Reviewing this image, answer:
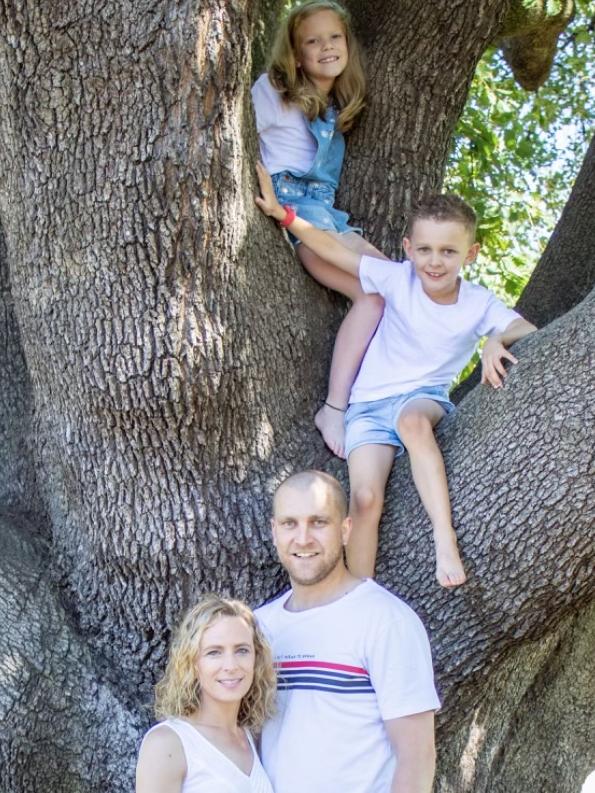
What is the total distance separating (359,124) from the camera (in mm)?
4750

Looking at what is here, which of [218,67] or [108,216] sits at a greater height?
[218,67]

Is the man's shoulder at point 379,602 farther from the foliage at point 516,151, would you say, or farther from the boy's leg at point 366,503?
the foliage at point 516,151

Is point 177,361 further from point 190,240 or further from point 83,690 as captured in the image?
point 83,690

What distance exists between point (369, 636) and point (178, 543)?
92 centimetres

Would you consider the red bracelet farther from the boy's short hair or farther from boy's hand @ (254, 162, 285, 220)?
the boy's short hair

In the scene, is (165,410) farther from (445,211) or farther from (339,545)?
(445,211)

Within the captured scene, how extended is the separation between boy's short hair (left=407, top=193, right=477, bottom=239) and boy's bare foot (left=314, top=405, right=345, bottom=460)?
739mm

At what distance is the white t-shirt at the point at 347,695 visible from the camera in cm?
312

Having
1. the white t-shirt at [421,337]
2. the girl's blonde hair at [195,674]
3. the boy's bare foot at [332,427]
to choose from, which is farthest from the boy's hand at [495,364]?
the girl's blonde hair at [195,674]

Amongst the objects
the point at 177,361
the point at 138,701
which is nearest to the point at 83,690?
the point at 138,701

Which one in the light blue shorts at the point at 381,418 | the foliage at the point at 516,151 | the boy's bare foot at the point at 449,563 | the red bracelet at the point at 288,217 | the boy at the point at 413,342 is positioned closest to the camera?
the boy's bare foot at the point at 449,563

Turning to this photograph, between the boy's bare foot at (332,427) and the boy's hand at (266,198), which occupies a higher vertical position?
the boy's hand at (266,198)

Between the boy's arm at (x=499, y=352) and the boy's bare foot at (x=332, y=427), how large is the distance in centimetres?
61

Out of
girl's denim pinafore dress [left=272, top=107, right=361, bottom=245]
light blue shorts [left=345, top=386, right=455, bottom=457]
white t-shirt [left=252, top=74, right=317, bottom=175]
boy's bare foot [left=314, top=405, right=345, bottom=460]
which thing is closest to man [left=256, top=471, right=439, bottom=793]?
light blue shorts [left=345, top=386, right=455, bottom=457]
